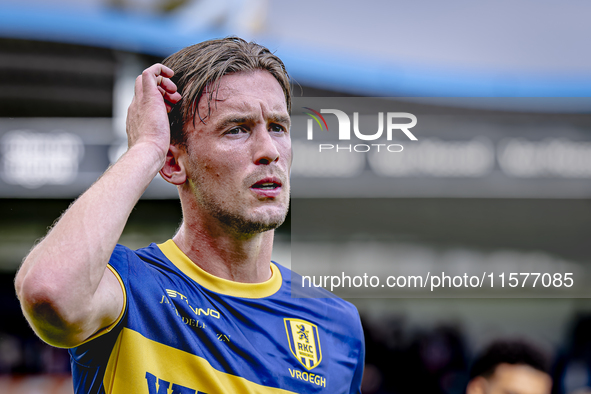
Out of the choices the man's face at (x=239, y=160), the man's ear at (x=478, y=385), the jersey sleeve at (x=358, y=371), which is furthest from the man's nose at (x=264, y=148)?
the man's ear at (x=478, y=385)

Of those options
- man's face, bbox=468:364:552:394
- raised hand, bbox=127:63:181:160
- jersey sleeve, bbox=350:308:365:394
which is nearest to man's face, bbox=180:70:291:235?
raised hand, bbox=127:63:181:160

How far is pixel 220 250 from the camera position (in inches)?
64.7

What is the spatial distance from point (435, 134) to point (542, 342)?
5.72 feet

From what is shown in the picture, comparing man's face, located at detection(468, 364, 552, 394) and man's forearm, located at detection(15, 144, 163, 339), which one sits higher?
man's forearm, located at detection(15, 144, 163, 339)

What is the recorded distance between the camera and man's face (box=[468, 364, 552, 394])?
2.38 m

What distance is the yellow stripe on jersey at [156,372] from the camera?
1335 mm

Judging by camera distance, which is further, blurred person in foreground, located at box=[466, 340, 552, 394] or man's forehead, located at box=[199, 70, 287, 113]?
blurred person in foreground, located at box=[466, 340, 552, 394]

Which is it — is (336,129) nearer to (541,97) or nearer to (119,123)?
(541,97)

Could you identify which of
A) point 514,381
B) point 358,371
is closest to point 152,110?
point 358,371

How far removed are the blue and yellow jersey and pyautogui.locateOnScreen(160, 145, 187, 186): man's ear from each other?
0.26m

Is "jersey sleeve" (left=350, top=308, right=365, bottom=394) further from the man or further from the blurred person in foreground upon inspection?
the blurred person in foreground

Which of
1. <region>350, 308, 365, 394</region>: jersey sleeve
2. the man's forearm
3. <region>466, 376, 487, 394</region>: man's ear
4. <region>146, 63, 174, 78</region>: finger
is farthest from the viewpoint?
<region>466, 376, 487, 394</region>: man's ear

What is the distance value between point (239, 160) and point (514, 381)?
6.48 ft

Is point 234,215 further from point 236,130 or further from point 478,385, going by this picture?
point 478,385
